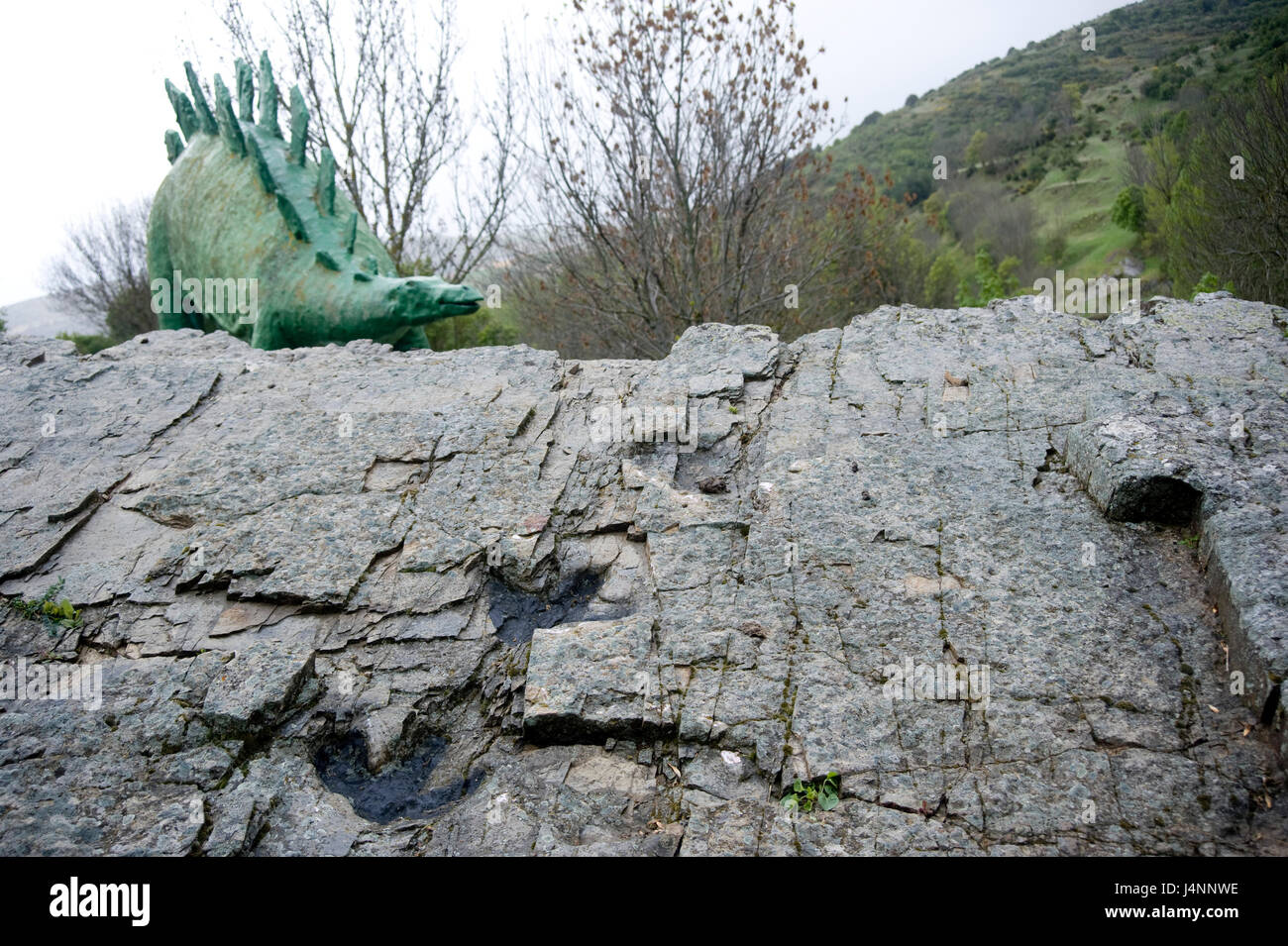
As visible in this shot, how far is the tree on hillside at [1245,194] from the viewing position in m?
8.28

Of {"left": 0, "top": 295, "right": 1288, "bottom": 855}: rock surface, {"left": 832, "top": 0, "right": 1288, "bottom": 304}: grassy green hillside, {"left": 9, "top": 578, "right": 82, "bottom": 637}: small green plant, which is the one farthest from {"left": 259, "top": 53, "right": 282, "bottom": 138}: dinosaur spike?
{"left": 832, "top": 0, "right": 1288, "bottom": 304}: grassy green hillside

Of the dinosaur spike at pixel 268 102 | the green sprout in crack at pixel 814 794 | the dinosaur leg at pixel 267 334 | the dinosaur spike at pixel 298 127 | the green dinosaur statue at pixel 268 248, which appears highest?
the dinosaur spike at pixel 268 102

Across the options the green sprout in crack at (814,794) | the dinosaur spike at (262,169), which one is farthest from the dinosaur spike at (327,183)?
the green sprout in crack at (814,794)

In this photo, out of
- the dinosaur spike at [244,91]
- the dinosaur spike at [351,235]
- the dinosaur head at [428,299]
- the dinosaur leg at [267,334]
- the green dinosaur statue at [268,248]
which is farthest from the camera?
the dinosaur spike at [244,91]

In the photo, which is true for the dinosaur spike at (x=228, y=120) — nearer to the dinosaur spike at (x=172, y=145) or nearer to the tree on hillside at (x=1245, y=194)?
the dinosaur spike at (x=172, y=145)

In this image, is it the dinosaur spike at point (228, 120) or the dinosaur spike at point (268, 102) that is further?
the dinosaur spike at point (268, 102)

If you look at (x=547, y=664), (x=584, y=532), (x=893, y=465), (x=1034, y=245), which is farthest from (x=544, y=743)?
(x=1034, y=245)

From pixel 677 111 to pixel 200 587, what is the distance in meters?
5.94

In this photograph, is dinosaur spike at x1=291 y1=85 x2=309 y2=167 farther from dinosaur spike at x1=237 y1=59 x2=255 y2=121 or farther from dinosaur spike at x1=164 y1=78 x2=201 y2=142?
dinosaur spike at x1=164 y1=78 x2=201 y2=142

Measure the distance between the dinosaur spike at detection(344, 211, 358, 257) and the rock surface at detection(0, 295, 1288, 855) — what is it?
1617 millimetres

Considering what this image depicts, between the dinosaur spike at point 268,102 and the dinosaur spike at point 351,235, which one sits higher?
the dinosaur spike at point 268,102

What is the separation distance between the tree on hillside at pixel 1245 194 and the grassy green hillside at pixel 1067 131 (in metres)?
0.33
